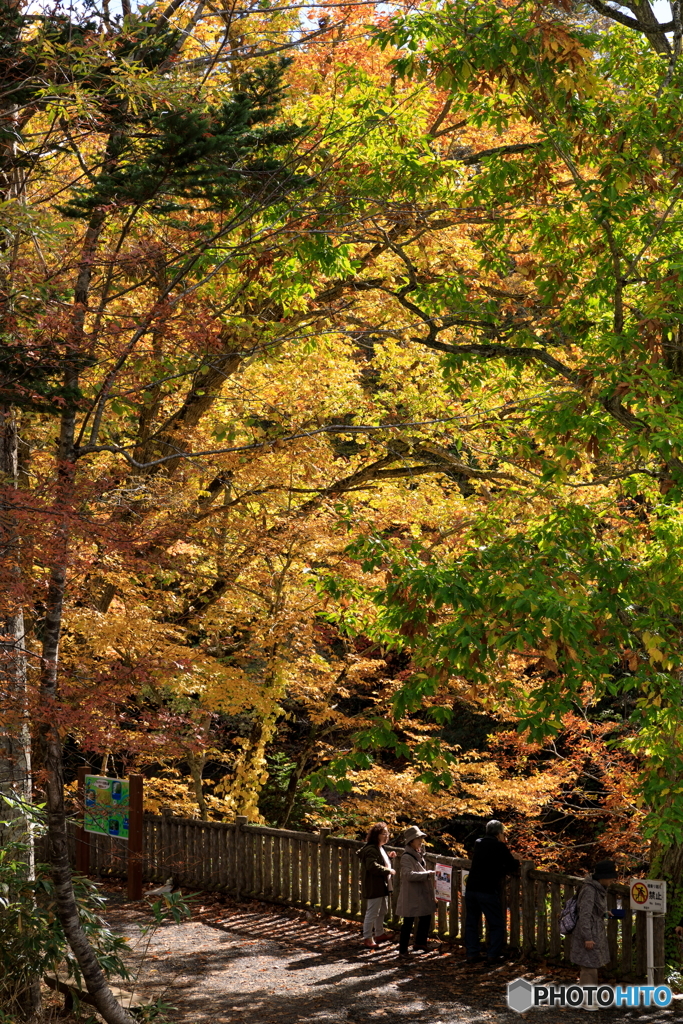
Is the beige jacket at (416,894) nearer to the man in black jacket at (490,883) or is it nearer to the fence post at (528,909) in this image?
the man in black jacket at (490,883)

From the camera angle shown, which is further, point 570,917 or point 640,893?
point 570,917

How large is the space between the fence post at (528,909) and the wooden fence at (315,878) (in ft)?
0.04

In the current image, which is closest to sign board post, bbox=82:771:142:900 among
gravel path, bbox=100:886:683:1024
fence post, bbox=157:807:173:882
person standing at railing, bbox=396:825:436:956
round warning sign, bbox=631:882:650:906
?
gravel path, bbox=100:886:683:1024

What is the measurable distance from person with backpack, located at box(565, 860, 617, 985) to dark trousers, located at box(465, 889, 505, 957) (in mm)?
1279

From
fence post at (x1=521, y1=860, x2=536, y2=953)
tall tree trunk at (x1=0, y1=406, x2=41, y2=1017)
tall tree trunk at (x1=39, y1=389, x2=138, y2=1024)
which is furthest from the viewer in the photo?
fence post at (x1=521, y1=860, x2=536, y2=953)

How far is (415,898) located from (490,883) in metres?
1.03

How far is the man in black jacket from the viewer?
1004cm

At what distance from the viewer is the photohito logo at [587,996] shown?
8.74 m

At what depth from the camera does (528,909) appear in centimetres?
1033

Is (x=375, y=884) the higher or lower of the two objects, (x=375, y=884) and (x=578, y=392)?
the lower

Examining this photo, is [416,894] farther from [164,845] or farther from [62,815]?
[164,845]

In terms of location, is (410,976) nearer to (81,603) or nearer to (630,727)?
(81,603)

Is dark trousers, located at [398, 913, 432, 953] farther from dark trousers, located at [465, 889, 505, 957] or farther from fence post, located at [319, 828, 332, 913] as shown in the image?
fence post, located at [319, 828, 332, 913]

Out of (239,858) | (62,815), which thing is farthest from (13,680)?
(239,858)
